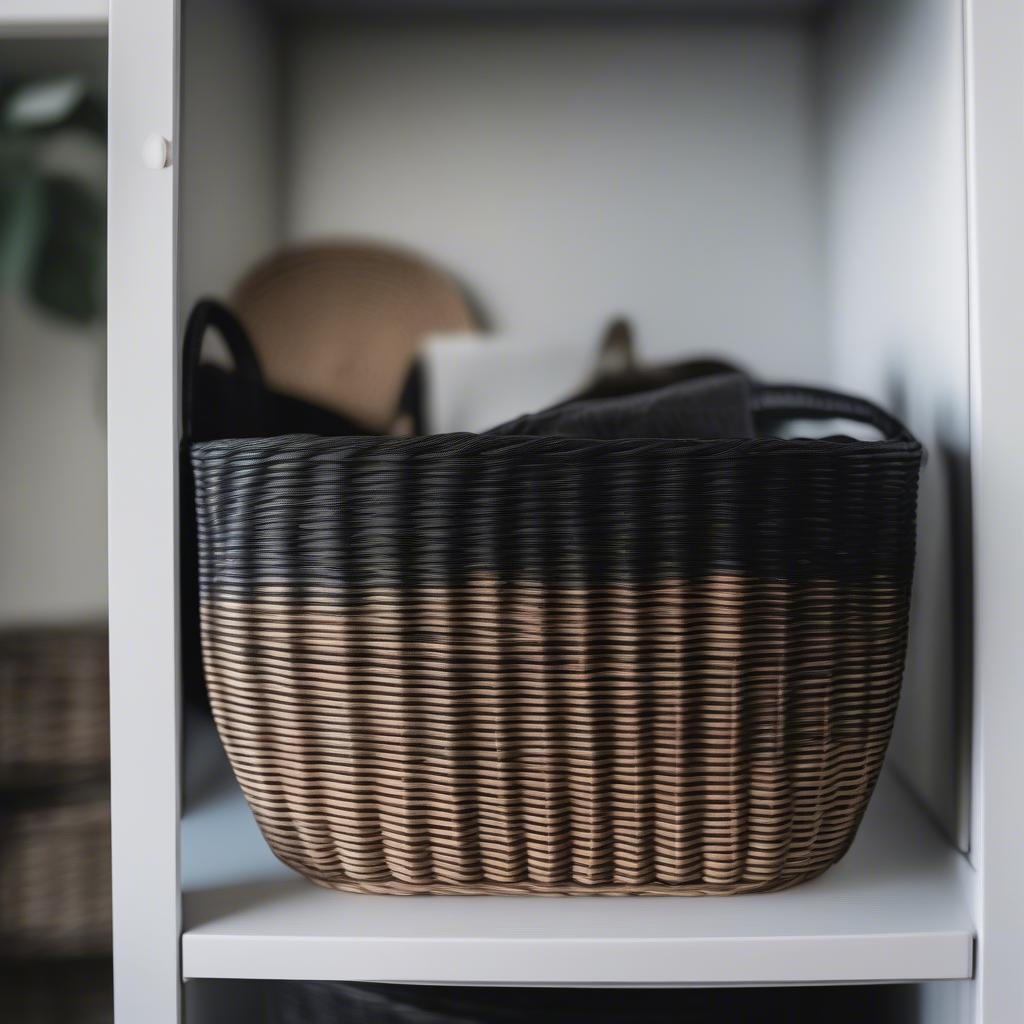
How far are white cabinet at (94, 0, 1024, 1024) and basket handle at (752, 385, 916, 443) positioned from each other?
0.04 metres

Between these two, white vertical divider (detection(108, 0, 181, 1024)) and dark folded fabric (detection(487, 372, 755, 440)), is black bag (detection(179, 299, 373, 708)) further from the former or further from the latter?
dark folded fabric (detection(487, 372, 755, 440))

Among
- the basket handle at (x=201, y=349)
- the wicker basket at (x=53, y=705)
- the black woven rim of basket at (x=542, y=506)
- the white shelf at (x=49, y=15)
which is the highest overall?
the white shelf at (x=49, y=15)

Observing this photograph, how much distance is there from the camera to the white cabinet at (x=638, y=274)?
1.60 feet

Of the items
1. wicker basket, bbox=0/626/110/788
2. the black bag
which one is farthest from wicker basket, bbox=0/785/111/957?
the black bag

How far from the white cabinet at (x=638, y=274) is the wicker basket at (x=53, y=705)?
106 millimetres

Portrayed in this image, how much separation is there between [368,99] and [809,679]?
0.75 metres

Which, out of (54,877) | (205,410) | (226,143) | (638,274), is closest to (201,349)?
(205,410)

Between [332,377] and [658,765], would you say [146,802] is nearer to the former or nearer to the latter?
[658,765]

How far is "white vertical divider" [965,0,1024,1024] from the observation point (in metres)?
0.49

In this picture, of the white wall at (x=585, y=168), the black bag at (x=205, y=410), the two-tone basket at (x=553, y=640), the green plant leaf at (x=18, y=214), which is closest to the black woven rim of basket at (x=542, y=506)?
the two-tone basket at (x=553, y=640)

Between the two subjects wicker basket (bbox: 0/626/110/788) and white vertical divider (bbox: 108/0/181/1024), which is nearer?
white vertical divider (bbox: 108/0/181/1024)

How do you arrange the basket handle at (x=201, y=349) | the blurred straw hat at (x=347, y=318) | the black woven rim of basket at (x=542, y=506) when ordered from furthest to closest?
the blurred straw hat at (x=347, y=318), the basket handle at (x=201, y=349), the black woven rim of basket at (x=542, y=506)

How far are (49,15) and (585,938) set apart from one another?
1.88 feet

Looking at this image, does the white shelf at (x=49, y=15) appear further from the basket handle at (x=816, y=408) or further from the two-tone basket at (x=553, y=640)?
the basket handle at (x=816, y=408)
